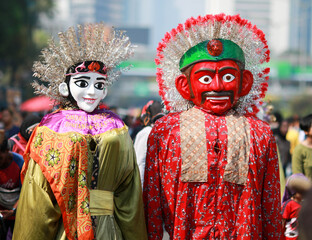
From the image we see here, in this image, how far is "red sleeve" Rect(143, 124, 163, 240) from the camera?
405cm

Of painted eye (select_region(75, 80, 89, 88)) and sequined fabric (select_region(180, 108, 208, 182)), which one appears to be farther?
painted eye (select_region(75, 80, 89, 88))

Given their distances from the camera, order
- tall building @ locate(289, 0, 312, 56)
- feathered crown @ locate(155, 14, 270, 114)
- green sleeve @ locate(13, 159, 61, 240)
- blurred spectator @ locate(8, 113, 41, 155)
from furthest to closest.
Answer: tall building @ locate(289, 0, 312, 56), blurred spectator @ locate(8, 113, 41, 155), feathered crown @ locate(155, 14, 270, 114), green sleeve @ locate(13, 159, 61, 240)

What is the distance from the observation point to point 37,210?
3.88m

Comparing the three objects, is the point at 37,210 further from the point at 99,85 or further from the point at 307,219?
the point at 307,219

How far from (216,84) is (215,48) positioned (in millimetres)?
266

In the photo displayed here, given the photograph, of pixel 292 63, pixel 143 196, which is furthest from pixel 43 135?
pixel 292 63

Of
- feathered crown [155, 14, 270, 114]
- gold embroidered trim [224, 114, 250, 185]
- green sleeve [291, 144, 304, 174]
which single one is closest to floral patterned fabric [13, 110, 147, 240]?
feathered crown [155, 14, 270, 114]

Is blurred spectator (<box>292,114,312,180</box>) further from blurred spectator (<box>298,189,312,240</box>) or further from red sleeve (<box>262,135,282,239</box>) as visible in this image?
blurred spectator (<box>298,189,312,240</box>)

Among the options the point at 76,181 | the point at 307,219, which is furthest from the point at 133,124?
the point at 307,219

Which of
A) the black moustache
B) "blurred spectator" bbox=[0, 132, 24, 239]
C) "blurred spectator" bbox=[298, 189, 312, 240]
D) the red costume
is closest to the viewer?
"blurred spectator" bbox=[298, 189, 312, 240]

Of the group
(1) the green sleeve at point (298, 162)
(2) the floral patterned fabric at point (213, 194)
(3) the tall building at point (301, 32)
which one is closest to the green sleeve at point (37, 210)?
(2) the floral patterned fabric at point (213, 194)

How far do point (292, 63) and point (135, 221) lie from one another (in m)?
95.5

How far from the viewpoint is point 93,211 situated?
3.96 meters

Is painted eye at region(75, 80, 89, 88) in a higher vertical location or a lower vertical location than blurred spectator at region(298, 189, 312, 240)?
higher
